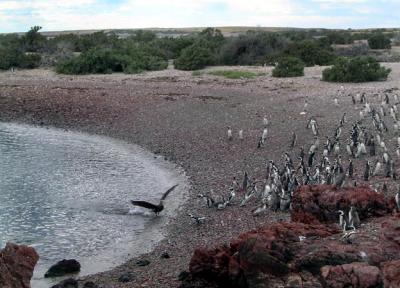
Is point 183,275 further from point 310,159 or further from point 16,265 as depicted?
point 310,159

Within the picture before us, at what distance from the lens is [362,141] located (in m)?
18.1

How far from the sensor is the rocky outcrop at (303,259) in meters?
7.34

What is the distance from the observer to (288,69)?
111 ft

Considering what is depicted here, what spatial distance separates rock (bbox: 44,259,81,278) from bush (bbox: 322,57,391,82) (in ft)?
71.9

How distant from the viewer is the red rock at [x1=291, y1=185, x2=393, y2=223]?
10445mm

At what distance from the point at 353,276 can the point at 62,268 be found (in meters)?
6.16

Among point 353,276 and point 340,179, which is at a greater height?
point 353,276

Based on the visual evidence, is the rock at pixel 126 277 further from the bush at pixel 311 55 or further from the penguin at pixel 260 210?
the bush at pixel 311 55

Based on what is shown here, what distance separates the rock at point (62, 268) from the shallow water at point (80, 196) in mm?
192

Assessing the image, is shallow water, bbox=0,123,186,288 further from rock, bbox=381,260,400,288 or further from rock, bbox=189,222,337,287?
rock, bbox=381,260,400,288

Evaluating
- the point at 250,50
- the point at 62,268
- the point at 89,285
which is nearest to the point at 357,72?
the point at 250,50

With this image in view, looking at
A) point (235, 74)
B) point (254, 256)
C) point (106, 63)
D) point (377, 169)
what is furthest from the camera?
point (106, 63)

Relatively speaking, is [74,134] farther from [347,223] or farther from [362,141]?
[347,223]

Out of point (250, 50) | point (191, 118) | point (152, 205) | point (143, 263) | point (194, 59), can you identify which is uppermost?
point (250, 50)
